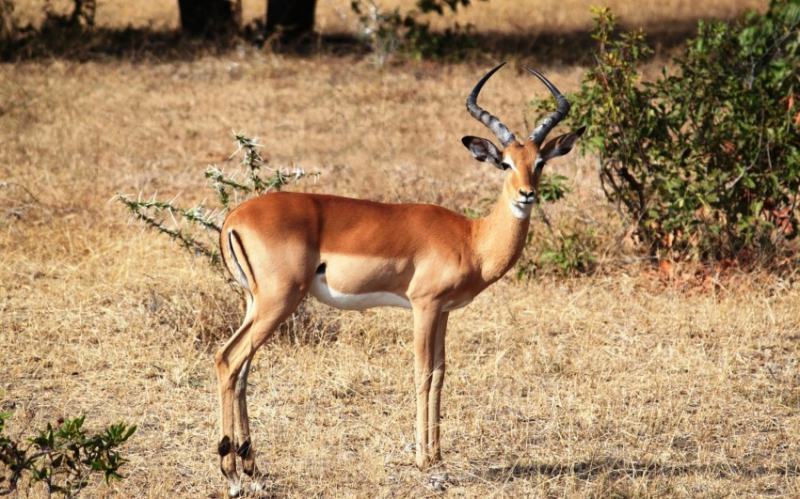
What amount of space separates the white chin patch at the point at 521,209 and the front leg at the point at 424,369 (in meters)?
0.51

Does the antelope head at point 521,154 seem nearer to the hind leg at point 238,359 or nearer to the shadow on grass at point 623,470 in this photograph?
the hind leg at point 238,359

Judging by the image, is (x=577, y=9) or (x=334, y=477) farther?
(x=577, y=9)

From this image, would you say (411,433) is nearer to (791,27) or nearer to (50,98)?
(791,27)

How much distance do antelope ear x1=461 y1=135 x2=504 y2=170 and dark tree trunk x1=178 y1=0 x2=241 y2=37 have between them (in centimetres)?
904

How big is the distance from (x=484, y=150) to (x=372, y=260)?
0.78m

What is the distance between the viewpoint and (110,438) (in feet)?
11.9

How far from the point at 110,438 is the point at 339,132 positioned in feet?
22.5

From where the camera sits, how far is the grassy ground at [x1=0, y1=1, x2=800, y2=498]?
4.73 metres

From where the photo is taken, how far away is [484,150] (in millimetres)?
4789

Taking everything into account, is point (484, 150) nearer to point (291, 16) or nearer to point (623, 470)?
point (623, 470)

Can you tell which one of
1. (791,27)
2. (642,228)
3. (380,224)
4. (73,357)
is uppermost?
(791,27)

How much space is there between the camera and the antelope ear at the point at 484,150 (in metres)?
4.73

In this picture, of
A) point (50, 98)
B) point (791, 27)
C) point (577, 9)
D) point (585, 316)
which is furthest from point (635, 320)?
point (577, 9)

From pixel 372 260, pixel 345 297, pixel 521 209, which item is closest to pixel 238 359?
pixel 345 297
